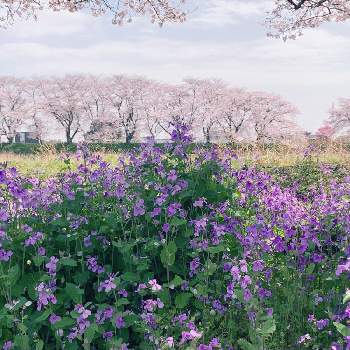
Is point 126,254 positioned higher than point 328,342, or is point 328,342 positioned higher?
point 126,254

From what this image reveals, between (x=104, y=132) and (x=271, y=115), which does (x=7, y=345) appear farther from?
(x=271, y=115)

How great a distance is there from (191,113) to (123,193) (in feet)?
156

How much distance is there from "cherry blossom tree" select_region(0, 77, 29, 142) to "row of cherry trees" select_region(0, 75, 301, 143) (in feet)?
0.34

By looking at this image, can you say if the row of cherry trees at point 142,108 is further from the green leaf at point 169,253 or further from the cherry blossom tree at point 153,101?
the green leaf at point 169,253

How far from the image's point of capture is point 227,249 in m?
4.64

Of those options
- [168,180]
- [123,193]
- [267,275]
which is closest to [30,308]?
[123,193]

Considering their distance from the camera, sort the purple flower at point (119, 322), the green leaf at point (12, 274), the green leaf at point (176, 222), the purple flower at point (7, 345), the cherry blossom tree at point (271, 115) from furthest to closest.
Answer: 1. the cherry blossom tree at point (271, 115)
2. the green leaf at point (176, 222)
3. the green leaf at point (12, 274)
4. the purple flower at point (7, 345)
5. the purple flower at point (119, 322)

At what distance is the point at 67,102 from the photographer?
55.7m

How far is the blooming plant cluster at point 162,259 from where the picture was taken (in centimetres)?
393

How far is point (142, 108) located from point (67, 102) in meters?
7.93

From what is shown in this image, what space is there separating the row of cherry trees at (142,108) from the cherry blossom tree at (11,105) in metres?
0.10

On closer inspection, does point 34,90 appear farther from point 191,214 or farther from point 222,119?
point 191,214

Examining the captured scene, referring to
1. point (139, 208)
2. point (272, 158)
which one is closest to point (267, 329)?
point (139, 208)

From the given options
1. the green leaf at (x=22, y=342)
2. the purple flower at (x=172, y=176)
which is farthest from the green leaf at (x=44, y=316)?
the purple flower at (x=172, y=176)
